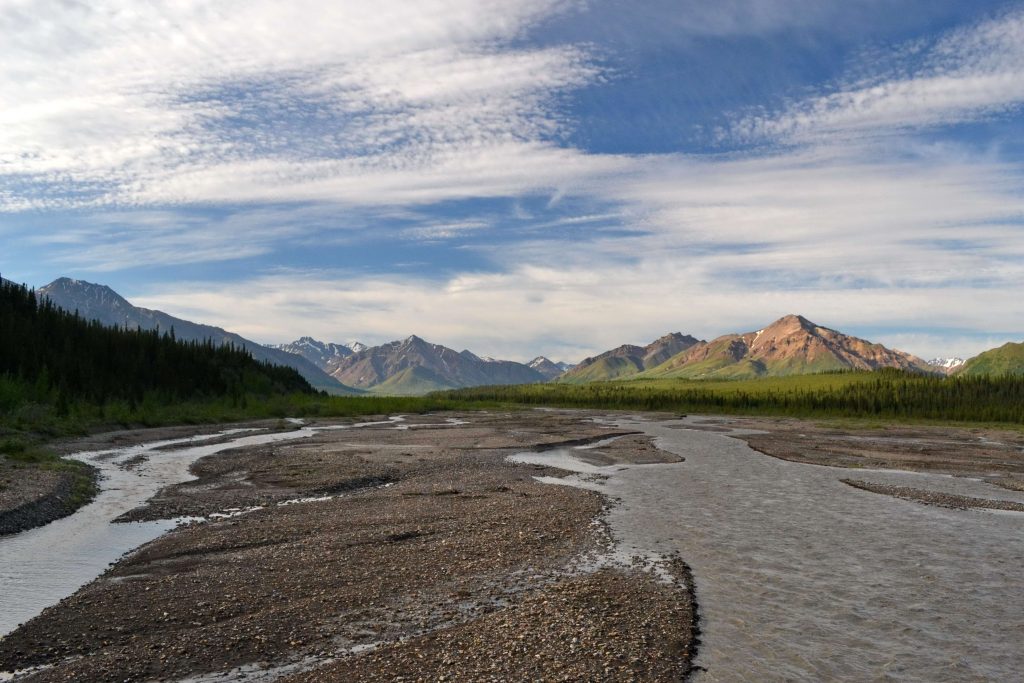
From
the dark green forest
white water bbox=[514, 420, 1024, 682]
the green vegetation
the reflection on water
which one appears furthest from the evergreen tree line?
white water bbox=[514, 420, 1024, 682]

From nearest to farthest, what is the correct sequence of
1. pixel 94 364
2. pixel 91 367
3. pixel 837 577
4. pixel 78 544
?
pixel 837 577, pixel 78 544, pixel 91 367, pixel 94 364

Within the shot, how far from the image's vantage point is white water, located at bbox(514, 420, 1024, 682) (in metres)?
11.9

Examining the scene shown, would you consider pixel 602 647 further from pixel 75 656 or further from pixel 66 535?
→ pixel 66 535

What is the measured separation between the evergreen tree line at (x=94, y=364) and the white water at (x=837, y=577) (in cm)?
5892

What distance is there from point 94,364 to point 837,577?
9098 cm

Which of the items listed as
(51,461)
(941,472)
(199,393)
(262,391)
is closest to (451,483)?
(51,461)

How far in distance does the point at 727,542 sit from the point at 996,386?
495ft

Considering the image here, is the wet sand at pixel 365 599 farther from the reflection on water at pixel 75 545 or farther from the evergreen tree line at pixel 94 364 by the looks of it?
the evergreen tree line at pixel 94 364

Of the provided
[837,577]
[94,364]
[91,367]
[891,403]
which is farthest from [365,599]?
[891,403]

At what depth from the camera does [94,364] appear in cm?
8456

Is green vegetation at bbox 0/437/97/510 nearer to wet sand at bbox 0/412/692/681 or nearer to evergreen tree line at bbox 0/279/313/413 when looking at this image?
wet sand at bbox 0/412/692/681

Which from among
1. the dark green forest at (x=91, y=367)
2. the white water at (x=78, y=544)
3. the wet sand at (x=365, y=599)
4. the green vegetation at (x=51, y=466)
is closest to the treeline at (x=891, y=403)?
the dark green forest at (x=91, y=367)

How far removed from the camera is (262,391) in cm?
12262

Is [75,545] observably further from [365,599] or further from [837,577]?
[837,577]
